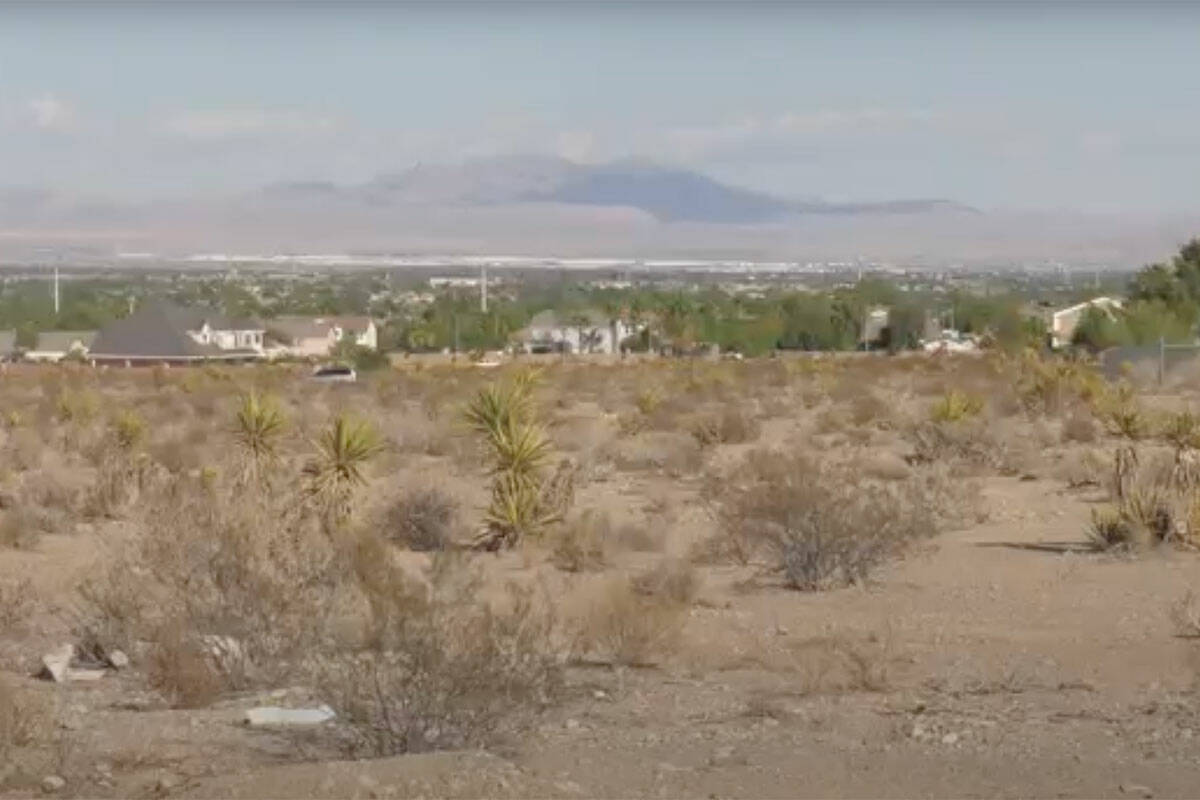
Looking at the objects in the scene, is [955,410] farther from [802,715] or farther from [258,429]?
[802,715]

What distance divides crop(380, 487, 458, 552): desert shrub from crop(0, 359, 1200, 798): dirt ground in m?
4.70

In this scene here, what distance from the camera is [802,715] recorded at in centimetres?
1445

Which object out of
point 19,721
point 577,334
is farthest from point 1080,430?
point 577,334

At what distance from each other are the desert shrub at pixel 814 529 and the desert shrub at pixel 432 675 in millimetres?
7609

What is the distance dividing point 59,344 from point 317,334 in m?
17.7

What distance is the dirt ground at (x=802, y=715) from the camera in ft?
40.2

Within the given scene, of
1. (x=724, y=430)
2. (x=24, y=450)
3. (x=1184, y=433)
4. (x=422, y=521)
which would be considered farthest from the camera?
(x=724, y=430)

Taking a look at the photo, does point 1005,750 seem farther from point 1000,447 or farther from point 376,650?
point 1000,447

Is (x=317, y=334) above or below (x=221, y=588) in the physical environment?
below

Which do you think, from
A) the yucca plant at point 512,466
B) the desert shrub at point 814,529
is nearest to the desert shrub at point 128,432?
the yucca plant at point 512,466

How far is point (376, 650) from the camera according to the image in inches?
540

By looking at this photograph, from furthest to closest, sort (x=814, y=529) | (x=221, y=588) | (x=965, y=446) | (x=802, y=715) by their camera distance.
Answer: (x=965, y=446)
(x=814, y=529)
(x=221, y=588)
(x=802, y=715)

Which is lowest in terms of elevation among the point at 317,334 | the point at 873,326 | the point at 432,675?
the point at 317,334

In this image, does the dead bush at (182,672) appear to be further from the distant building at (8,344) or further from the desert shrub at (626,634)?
the distant building at (8,344)
